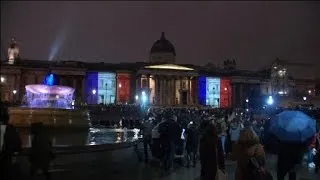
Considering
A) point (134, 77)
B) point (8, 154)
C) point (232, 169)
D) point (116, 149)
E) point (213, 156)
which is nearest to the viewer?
point (8, 154)

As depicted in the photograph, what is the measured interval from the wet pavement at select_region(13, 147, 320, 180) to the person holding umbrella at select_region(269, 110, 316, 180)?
8.46 ft

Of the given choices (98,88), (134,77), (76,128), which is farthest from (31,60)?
(76,128)

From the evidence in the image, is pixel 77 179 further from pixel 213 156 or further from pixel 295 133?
pixel 295 133

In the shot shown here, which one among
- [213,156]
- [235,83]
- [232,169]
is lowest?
[232,169]

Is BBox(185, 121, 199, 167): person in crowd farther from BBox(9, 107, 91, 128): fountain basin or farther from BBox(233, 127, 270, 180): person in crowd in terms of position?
BBox(9, 107, 91, 128): fountain basin

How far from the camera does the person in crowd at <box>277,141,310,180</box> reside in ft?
31.1

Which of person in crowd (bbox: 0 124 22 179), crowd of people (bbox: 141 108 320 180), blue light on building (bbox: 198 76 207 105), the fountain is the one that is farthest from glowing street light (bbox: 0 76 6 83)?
person in crowd (bbox: 0 124 22 179)

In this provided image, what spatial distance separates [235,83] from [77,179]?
78.1 m

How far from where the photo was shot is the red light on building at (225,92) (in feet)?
288

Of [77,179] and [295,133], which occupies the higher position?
[295,133]

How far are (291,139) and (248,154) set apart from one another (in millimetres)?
2725

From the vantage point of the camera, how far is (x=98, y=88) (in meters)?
81.7

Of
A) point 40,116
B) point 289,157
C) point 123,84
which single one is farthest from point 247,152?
point 123,84

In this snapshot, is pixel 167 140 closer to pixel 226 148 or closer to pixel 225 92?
pixel 226 148
